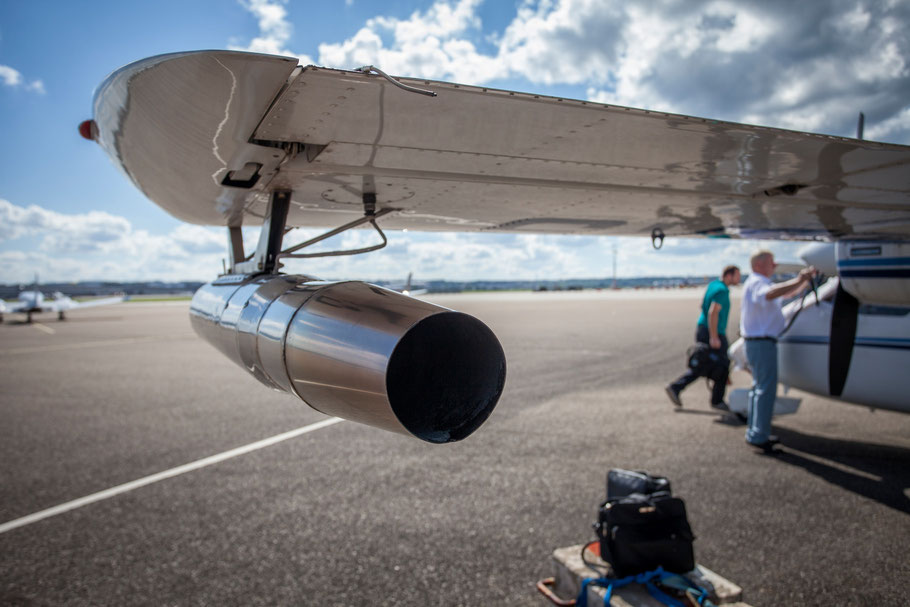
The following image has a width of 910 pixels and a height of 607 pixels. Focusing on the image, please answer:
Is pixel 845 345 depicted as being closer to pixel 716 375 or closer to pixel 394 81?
pixel 716 375

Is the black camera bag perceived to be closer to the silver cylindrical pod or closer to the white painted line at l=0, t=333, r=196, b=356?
the silver cylindrical pod

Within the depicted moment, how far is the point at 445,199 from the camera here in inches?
111

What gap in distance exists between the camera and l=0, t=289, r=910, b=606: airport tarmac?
9.97 feet

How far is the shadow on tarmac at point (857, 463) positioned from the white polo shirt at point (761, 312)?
1.17m

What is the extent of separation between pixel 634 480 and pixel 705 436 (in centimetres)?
312

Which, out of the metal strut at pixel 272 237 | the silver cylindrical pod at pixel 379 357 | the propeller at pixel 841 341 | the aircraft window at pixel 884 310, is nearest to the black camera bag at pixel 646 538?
the silver cylindrical pod at pixel 379 357

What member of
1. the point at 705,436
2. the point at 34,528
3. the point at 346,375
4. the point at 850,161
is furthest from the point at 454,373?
the point at 705,436

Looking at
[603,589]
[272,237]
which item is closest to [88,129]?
[272,237]

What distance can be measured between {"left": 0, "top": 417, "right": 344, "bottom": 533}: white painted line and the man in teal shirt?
4.55 metres

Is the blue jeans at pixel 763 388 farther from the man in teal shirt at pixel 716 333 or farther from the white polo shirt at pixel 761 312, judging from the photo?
the man in teal shirt at pixel 716 333

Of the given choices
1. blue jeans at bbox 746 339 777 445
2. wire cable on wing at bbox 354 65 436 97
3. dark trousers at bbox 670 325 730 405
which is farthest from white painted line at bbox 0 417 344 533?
dark trousers at bbox 670 325 730 405

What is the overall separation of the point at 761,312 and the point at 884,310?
1403mm

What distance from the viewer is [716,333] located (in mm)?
6496

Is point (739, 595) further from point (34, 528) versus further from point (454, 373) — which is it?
point (34, 528)
